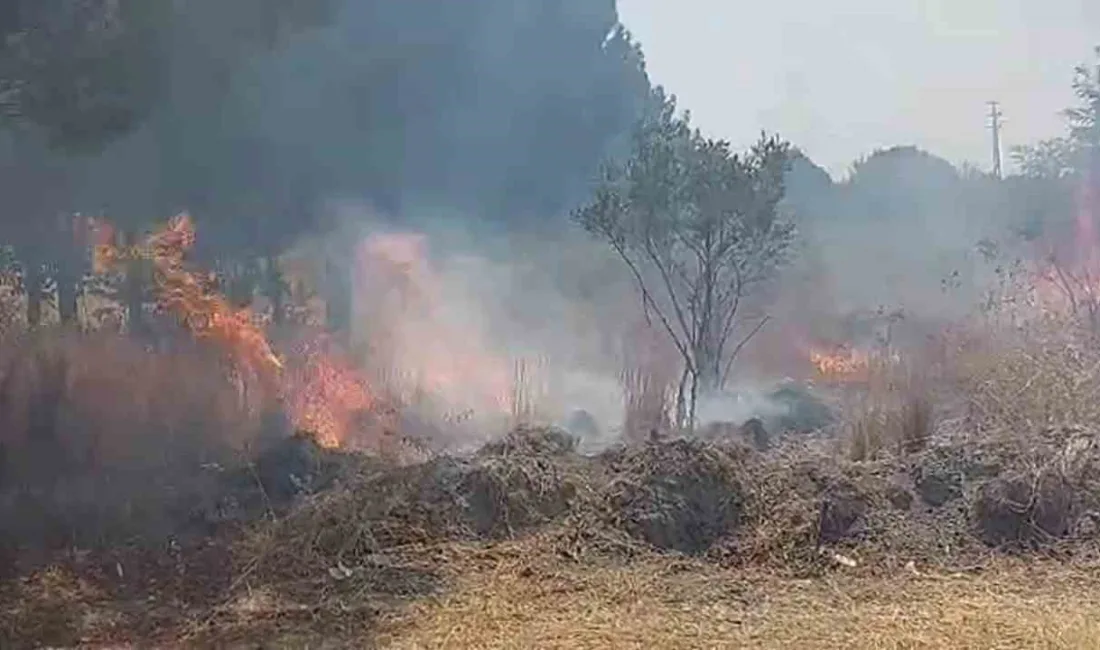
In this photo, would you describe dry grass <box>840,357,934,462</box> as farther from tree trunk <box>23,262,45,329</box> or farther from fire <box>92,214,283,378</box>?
tree trunk <box>23,262,45,329</box>

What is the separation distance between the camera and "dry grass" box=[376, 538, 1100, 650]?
5.14 m

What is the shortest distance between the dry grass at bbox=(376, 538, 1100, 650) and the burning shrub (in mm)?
410

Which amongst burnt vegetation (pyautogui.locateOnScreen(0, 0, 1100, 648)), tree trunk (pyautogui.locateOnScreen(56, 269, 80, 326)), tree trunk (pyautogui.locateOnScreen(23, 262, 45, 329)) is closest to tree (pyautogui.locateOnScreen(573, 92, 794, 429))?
burnt vegetation (pyautogui.locateOnScreen(0, 0, 1100, 648))

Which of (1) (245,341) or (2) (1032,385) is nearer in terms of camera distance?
(2) (1032,385)

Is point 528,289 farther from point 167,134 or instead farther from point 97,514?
point 97,514

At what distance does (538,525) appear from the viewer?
7.03 metres

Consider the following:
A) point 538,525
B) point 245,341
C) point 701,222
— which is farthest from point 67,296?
point 538,525

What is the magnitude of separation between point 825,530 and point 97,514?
14.2 feet

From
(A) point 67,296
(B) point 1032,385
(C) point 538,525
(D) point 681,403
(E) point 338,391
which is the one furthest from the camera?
(A) point 67,296

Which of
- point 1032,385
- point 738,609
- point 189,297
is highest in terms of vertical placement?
point 189,297

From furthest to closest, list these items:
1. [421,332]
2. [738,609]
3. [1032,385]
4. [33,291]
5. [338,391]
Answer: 1. [421,332]
2. [33,291]
3. [338,391]
4. [1032,385]
5. [738,609]

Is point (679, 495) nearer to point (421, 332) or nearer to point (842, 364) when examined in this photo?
point (842, 364)

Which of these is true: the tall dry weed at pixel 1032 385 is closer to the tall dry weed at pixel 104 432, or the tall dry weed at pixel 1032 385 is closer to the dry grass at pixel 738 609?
the dry grass at pixel 738 609

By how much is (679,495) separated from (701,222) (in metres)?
5.03
